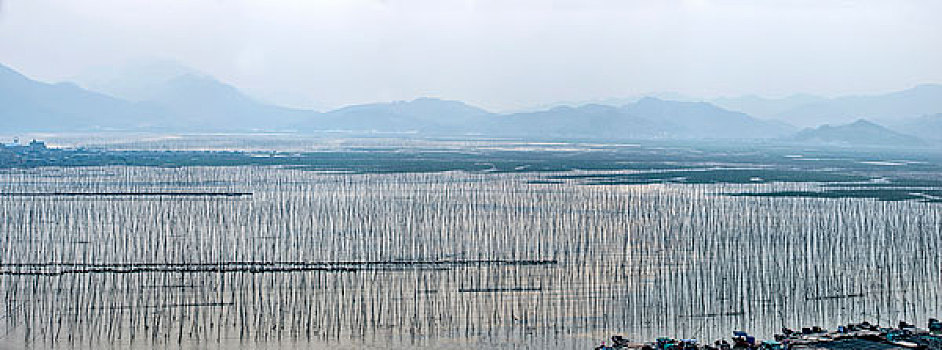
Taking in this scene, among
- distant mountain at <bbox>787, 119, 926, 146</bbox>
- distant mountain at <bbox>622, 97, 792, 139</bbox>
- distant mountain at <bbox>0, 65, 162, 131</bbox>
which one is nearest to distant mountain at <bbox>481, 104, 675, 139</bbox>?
distant mountain at <bbox>622, 97, 792, 139</bbox>

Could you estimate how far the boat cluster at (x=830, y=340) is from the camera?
1484 centimetres

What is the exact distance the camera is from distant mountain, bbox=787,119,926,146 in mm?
112125

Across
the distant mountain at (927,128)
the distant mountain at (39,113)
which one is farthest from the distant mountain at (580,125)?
the distant mountain at (39,113)

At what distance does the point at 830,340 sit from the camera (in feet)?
49.9

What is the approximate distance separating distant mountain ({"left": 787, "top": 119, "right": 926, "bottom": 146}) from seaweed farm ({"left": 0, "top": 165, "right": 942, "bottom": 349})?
82.7 metres

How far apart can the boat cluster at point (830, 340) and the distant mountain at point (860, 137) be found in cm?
10123

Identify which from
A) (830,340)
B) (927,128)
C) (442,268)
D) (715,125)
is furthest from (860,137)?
(830,340)

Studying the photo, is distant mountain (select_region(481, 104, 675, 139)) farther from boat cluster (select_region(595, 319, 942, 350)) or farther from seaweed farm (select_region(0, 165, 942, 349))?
boat cluster (select_region(595, 319, 942, 350))

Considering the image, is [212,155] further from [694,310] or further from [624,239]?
[694,310]

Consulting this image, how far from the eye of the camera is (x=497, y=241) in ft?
81.2

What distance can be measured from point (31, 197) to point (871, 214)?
26.1m

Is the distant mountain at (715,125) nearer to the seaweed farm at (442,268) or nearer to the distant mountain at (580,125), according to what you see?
the distant mountain at (580,125)

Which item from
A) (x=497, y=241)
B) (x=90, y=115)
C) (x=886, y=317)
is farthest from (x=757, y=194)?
(x=90, y=115)

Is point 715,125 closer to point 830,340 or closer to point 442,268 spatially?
point 442,268
